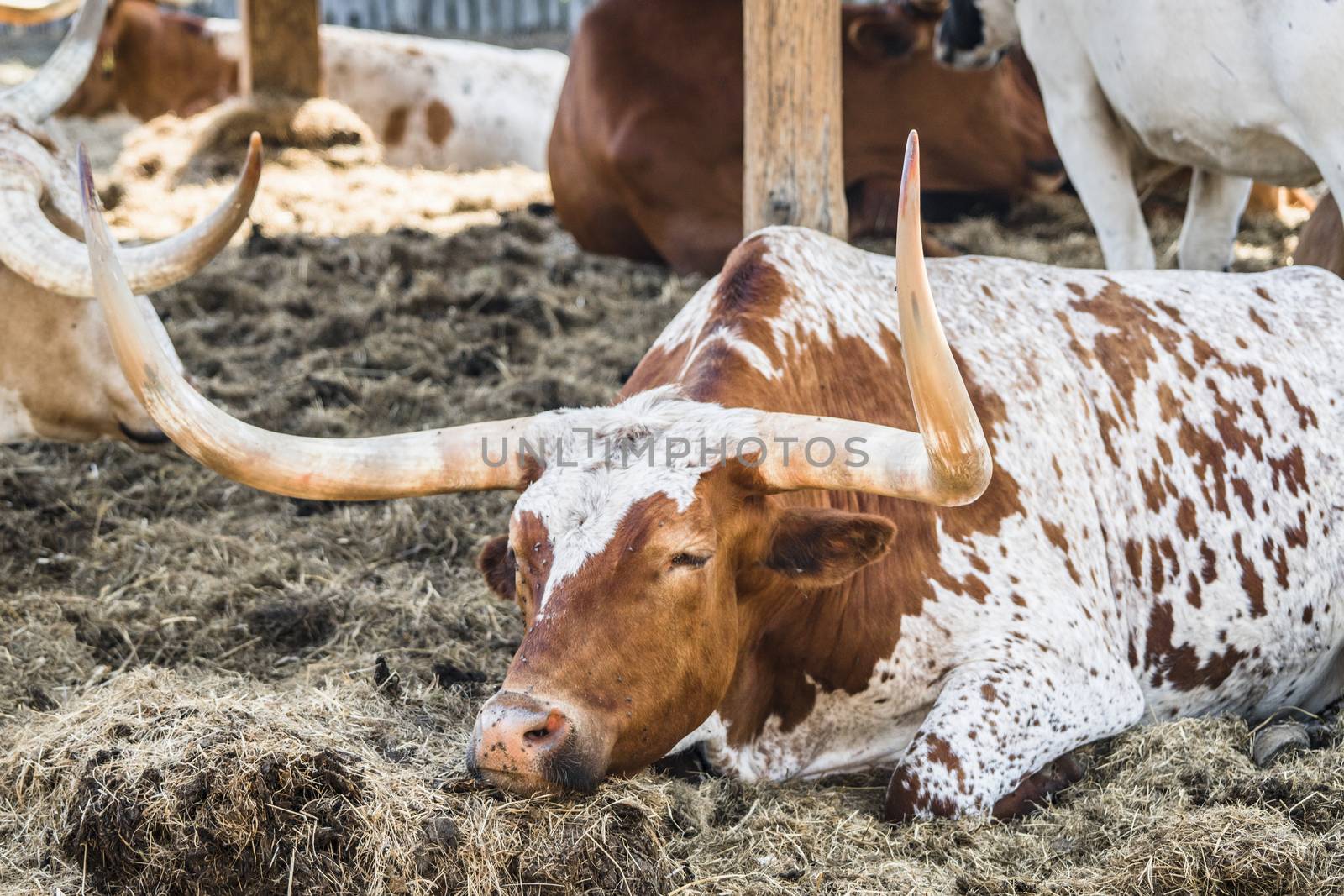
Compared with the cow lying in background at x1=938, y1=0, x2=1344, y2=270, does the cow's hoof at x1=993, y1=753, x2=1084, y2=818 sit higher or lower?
lower

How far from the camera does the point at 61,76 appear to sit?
4.73 metres

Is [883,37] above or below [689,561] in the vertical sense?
above

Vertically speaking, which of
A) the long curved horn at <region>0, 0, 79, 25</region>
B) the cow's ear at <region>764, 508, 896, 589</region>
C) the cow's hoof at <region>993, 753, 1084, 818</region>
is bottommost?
the cow's hoof at <region>993, 753, 1084, 818</region>

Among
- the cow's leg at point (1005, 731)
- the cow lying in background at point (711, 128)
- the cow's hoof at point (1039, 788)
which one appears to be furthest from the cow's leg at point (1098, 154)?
the cow's hoof at point (1039, 788)

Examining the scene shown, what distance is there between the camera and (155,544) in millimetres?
4414

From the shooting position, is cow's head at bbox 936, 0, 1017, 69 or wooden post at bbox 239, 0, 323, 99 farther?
wooden post at bbox 239, 0, 323, 99

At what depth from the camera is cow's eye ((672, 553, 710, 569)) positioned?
2672mm

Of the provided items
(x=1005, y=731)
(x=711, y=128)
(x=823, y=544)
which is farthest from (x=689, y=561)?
(x=711, y=128)

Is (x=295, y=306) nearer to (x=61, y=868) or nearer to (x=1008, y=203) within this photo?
(x=1008, y=203)

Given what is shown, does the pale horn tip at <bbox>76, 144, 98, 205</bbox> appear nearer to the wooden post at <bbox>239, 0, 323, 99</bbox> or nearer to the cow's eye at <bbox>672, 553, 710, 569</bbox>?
the cow's eye at <bbox>672, 553, 710, 569</bbox>

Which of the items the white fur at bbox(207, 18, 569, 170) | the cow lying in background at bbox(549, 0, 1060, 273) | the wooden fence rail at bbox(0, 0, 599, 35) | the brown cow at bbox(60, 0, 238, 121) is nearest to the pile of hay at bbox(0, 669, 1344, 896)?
the cow lying in background at bbox(549, 0, 1060, 273)

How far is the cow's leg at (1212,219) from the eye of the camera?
218 inches

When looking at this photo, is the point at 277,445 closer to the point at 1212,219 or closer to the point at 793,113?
the point at 793,113

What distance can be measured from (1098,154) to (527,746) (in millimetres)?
3859
